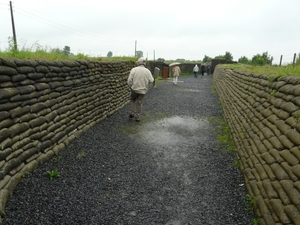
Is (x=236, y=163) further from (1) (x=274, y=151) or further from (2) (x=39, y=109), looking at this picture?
(2) (x=39, y=109)

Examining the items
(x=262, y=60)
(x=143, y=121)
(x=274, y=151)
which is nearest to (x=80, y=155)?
(x=143, y=121)

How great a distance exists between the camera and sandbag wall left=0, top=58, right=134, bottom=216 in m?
3.19

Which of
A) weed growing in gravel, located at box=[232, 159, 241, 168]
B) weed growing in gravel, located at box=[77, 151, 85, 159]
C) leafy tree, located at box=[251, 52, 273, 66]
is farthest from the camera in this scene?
leafy tree, located at box=[251, 52, 273, 66]

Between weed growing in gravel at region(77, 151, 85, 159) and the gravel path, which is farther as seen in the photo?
weed growing in gravel at region(77, 151, 85, 159)

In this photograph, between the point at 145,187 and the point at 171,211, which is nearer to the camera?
the point at 171,211

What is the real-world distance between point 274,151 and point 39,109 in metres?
3.64

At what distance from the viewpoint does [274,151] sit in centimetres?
285

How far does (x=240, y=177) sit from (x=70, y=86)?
12.6ft

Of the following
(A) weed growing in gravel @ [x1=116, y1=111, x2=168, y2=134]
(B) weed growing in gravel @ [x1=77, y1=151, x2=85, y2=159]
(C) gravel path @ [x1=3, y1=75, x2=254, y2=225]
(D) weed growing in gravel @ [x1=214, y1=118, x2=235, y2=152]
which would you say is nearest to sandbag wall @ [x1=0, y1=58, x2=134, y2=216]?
(C) gravel path @ [x1=3, y1=75, x2=254, y2=225]

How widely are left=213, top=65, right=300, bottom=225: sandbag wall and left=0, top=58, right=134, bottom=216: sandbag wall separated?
3097mm

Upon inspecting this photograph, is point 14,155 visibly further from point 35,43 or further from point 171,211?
point 35,43

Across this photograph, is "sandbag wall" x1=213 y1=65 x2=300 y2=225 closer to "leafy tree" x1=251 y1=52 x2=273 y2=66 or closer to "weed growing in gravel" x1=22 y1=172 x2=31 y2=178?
"weed growing in gravel" x1=22 y1=172 x2=31 y2=178

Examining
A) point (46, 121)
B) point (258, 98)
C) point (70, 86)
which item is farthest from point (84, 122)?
point (258, 98)

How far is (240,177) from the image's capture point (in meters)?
3.81
